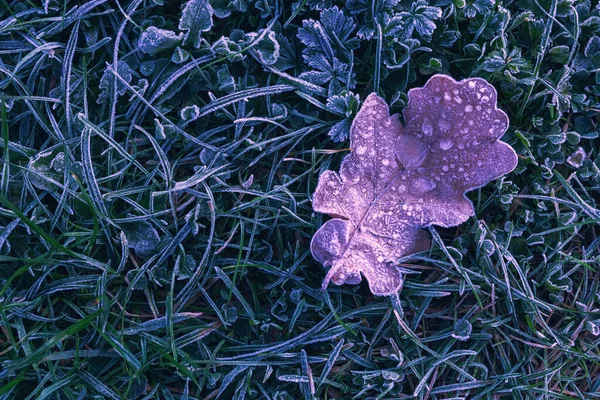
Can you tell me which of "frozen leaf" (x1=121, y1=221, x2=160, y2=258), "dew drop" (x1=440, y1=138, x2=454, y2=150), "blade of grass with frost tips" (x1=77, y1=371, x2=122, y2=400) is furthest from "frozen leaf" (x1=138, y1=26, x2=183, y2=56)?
"blade of grass with frost tips" (x1=77, y1=371, x2=122, y2=400)

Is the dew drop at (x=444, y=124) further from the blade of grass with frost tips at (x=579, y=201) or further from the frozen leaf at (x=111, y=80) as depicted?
the frozen leaf at (x=111, y=80)

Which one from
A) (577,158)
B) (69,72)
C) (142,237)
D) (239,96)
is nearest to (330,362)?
(142,237)

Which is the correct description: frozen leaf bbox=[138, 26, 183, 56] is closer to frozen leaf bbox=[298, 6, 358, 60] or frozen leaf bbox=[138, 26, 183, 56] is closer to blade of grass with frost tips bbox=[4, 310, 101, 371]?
frozen leaf bbox=[298, 6, 358, 60]

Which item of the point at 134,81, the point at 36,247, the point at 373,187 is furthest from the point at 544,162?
the point at 36,247

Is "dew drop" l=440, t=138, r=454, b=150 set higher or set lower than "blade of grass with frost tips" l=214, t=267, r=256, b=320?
higher

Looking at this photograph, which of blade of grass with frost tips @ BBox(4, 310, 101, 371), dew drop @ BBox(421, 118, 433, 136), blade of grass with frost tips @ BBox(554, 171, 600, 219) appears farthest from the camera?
blade of grass with frost tips @ BBox(554, 171, 600, 219)

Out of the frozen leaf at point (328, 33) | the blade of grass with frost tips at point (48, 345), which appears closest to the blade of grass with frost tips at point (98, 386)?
the blade of grass with frost tips at point (48, 345)
